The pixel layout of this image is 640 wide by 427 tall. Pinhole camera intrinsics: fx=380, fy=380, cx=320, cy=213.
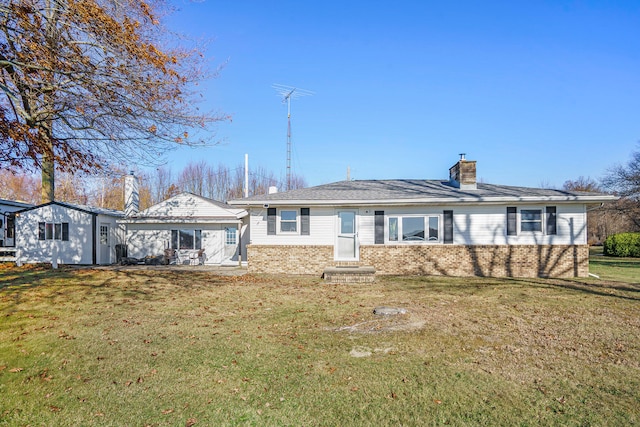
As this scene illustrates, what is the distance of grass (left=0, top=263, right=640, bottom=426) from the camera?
391 centimetres

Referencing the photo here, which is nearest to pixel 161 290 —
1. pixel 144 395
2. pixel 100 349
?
pixel 100 349

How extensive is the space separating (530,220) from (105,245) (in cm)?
2080

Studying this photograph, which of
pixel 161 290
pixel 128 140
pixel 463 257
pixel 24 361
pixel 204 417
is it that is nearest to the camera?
pixel 204 417

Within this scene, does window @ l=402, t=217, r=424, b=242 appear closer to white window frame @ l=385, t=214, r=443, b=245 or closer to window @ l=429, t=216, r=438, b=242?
white window frame @ l=385, t=214, r=443, b=245

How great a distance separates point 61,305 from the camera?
861 centimetres

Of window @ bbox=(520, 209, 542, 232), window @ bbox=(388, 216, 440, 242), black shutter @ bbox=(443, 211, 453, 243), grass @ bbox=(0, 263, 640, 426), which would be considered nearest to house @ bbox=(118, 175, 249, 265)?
window @ bbox=(388, 216, 440, 242)

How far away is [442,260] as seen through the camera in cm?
1491

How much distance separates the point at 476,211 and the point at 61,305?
1372 centimetres

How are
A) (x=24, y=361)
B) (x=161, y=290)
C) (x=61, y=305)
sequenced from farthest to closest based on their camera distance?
(x=161, y=290)
(x=61, y=305)
(x=24, y=361)

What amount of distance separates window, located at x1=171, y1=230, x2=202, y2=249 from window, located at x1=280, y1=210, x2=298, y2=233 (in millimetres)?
6984

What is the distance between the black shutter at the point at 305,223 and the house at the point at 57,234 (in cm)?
1177

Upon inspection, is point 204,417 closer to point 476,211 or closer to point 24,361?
point 24,361

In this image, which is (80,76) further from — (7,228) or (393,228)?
(7,228)

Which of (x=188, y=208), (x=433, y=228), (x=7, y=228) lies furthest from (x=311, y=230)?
(x=7, y=228)
